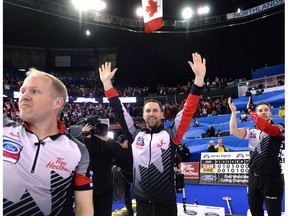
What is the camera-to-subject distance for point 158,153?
2.96 metres

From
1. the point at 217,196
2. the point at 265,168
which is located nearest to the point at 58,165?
the point at 265,168

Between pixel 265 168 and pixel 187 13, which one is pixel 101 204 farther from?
pixel 187 13

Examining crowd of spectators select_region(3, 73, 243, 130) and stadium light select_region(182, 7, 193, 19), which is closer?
crowd of spectators select_region(3, 73, 243, 130)

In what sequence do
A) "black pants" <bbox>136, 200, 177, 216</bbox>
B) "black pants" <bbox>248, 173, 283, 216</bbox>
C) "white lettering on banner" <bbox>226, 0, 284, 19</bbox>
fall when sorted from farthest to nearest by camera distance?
1. "white lettering on banner" <bbox>226, 0, 284, 19</bbox>
2. "black pants" <bbox>248, 173, 283, 216</bbox>
3. "black pants" <bbox>136, 200, 177, 216</bbox>

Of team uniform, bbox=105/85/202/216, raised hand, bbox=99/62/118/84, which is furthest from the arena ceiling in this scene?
team uniform, bbox=105/85/202/216

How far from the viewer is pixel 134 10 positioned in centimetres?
2578

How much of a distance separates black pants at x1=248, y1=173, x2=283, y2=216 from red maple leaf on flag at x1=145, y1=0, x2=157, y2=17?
11112 millimetres

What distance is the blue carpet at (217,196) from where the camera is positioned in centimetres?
583

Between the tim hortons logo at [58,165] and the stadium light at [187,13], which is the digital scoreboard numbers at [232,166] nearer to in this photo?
the tim hortons logo at [58,165]

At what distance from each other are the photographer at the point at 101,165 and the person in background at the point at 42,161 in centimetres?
179

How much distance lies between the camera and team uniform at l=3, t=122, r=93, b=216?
58.3 inches

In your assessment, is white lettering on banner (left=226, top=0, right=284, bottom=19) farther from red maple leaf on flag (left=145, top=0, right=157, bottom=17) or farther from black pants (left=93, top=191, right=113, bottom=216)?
black pants (left=93, top=191, right=113, bottom=216)

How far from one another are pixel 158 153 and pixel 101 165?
108 cm

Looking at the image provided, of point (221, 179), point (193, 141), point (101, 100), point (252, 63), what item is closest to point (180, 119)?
point (221, 179)
